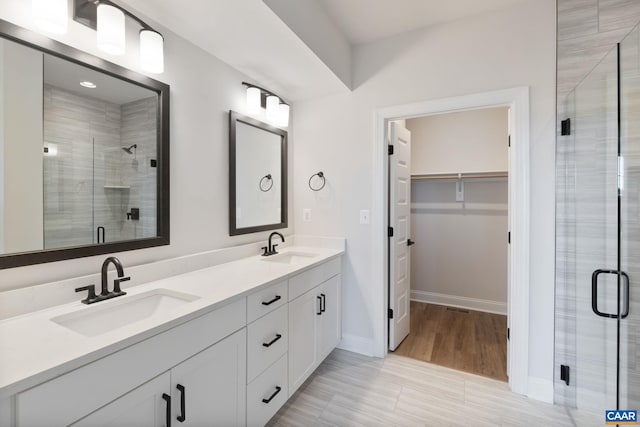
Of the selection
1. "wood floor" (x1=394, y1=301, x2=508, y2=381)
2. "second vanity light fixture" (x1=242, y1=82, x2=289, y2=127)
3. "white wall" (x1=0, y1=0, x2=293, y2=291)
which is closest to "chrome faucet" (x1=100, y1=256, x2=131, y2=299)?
"white wall" (x1=0, y1=0, x2=293, y2=291)

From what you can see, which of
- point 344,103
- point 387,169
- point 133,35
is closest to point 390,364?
point 387,169

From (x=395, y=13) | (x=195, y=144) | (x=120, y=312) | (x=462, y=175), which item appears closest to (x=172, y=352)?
(x=120, y=312)

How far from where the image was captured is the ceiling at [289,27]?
147cm

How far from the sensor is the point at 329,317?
224 cm

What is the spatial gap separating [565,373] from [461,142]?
2483 mm

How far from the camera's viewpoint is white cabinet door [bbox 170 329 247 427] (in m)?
1.08

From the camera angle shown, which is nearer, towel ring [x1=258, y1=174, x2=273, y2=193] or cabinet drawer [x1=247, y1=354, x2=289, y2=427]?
cabinet drawer [x1=247, y1=354, x2=289, y2=427]

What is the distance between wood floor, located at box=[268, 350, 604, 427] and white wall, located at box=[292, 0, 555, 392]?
256 millimetres

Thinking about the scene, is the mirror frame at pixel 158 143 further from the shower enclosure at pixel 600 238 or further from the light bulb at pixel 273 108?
the shower enclosure at pixel 600 238

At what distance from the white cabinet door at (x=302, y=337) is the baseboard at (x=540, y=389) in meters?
1.47

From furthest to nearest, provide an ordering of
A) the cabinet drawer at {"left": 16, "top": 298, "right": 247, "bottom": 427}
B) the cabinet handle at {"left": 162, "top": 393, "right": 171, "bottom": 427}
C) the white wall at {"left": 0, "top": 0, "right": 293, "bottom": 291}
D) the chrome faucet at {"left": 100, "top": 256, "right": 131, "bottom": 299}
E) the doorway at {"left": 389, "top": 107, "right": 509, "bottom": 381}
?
the doorway at {"left": 389, "top": 107, "right": 509, "bottom": 381}
the white wall at {"left": 0, "top": 0, "right": 293, "bottom": 291}
the chrome faucet at {"left": 100, "top": 256, "right": 131, "bottom": 299}
the cabinet handle at {"left": 162, "top": 393, "right": 171, "bottom": 427}
the cabinet drawer at {"left": 16, "top": 298, "right": 247, "bottom": 427}

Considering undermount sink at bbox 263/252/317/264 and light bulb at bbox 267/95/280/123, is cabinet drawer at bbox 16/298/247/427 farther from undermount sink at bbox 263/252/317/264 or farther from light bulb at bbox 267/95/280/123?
light bulb at bbox 267/95/280/123

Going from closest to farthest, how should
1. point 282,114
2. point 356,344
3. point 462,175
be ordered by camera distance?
point 282,114 < point 356,344 < point 462,175

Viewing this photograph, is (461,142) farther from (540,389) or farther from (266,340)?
(266,340)
